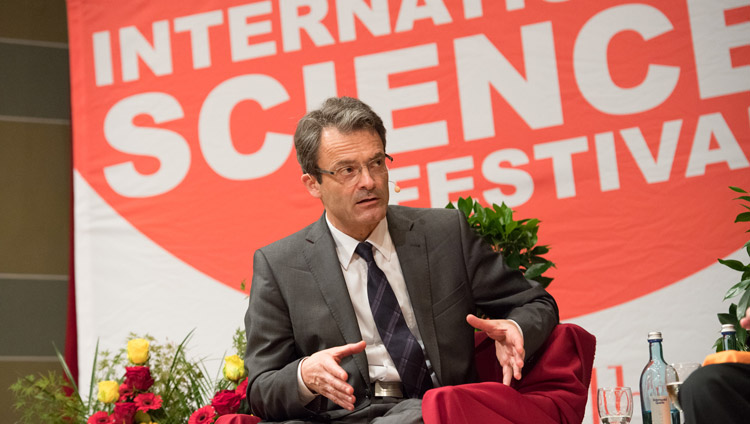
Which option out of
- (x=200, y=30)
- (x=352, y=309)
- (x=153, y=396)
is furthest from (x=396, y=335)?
(x=200, y=30)

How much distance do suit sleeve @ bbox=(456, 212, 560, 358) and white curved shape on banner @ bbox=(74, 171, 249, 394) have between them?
1.86m

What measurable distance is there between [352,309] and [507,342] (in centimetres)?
47

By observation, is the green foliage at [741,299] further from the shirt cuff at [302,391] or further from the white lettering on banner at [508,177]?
the shirt cuff at [302,391]

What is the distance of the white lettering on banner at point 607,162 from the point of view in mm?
3825

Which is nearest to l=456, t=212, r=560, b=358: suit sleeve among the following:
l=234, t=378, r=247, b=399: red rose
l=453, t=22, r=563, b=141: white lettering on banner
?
l=234, t=378, r=247, b=399: red rose

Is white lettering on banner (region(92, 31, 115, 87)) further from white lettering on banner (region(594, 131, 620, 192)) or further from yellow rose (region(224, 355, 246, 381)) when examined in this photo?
white lettering on banner (region(594, 131, 620, 192))

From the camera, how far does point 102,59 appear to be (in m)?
4.53

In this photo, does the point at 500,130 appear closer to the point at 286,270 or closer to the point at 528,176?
the point at 528,176

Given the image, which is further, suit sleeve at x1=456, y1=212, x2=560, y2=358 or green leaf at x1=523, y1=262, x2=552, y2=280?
green leaf at x1=523, y1=262, x2=552, y2=280

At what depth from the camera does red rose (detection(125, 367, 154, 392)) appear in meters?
3.11

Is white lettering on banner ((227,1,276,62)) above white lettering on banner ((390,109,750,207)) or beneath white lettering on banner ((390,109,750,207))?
above

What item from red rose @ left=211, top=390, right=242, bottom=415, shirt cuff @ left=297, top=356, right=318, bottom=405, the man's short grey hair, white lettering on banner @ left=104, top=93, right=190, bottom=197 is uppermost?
white lettering on banner @ left=104, top=93, right=190, bottom=197

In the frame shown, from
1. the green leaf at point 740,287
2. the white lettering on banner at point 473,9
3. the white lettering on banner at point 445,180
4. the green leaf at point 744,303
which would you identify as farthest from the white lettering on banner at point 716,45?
the green leaf at point 744,303

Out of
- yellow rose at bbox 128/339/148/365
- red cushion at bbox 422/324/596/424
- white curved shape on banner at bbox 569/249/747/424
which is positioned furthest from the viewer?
white curved shape on banner at bbox 569/249/747/424
